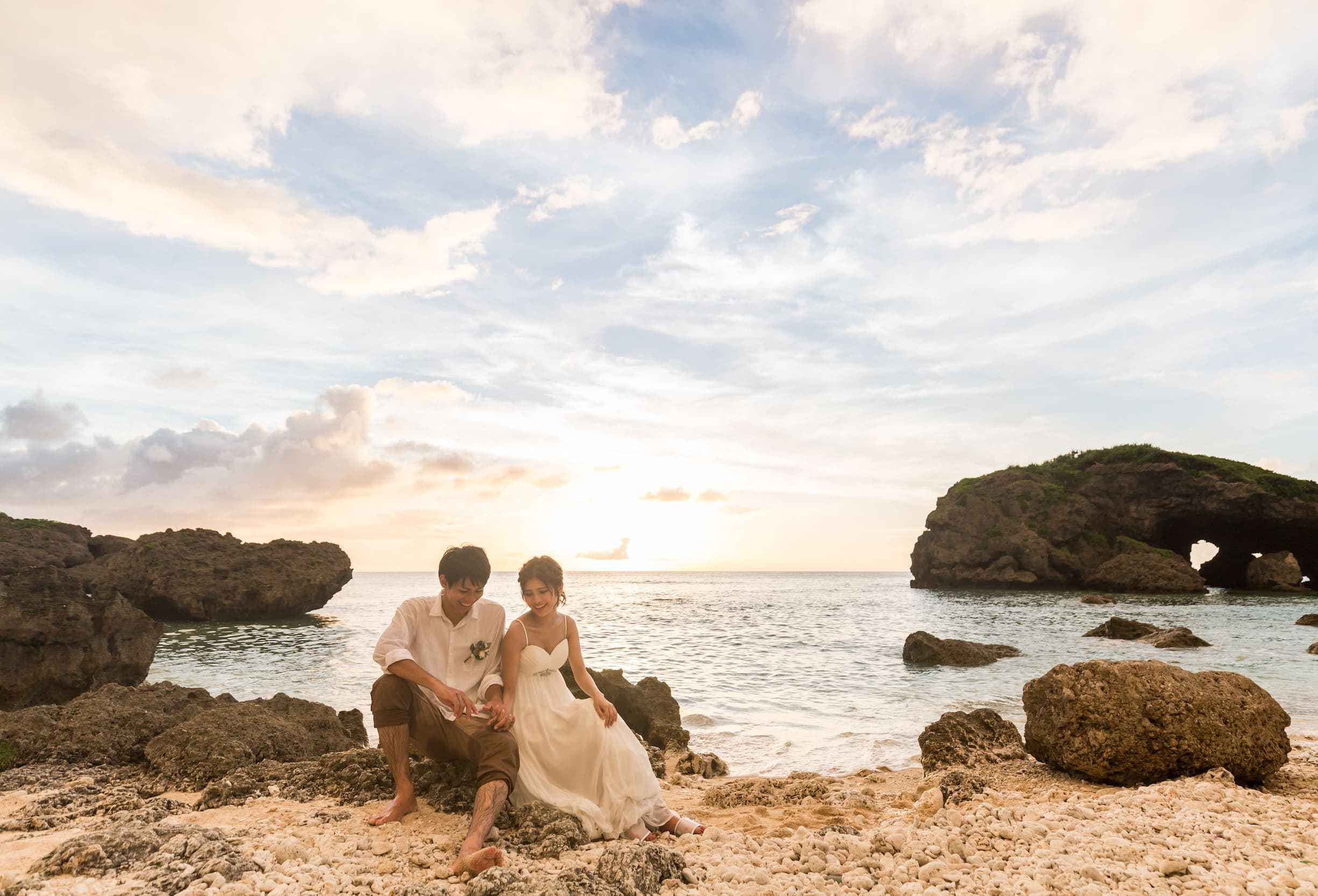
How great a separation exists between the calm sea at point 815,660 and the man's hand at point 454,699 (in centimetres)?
493

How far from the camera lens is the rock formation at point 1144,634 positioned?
67.4ft

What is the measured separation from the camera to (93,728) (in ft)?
21.3

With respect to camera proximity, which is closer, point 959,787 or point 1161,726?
point 959,787

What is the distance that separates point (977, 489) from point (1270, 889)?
61.4 m

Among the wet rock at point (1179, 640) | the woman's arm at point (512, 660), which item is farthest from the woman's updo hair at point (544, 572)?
the wet rock at point (1179, 640)

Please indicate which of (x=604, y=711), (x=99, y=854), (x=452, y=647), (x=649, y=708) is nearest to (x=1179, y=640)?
(x=649, y=708)

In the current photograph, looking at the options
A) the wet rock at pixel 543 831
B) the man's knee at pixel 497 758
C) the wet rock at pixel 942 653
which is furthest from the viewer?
the wet rock at pixel 942 653

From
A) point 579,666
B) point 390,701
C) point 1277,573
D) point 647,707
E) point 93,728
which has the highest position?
point 579,666

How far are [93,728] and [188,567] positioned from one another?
30.2 m

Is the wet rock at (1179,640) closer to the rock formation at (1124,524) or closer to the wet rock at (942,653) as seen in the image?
the wet rock at (942,653)

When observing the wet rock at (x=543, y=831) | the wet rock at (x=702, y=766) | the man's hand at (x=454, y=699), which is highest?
the man's hand at (x=454, y=699)

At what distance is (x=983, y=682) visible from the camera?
48.6 ft

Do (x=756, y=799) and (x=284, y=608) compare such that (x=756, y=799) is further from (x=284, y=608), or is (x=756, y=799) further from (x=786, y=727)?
(x=284, y=608)

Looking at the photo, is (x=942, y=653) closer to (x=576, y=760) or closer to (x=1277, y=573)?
(x=576, y=760)
